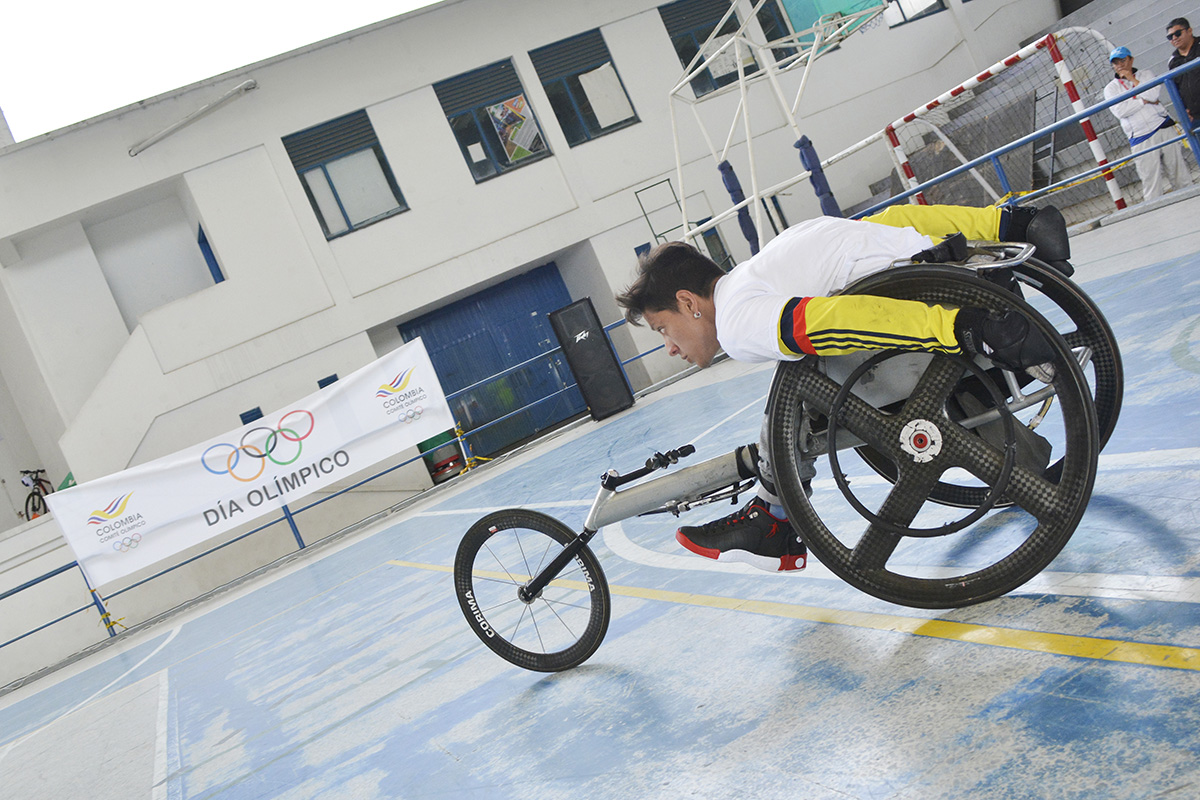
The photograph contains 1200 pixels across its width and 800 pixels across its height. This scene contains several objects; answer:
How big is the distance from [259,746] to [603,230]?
1622cm

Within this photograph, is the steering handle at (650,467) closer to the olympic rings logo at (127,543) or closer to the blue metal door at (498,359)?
the olympic rings logo at (127,543)

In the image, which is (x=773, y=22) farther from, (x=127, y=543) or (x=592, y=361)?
(x=127, y=543)

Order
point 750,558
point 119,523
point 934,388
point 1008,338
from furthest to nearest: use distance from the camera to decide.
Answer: point 119,523, point 750,558, point 934,388, point 1008,338

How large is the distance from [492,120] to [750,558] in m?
17.9

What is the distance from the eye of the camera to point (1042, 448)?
8.86 ft

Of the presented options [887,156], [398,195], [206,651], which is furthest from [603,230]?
[206,651]

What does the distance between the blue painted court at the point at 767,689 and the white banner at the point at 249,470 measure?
5.66 m

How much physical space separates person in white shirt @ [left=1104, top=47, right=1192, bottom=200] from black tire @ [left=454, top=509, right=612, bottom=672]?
349 inches

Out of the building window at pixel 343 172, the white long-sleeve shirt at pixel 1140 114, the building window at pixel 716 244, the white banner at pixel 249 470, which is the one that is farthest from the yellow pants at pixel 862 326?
the building window at pixel 716 244

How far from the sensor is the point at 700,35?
21.2 meters

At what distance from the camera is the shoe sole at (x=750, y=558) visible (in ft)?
10.5

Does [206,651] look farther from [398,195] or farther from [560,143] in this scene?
[560,143]

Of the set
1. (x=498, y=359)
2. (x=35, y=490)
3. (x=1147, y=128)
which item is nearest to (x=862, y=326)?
(x=1147, y=128)

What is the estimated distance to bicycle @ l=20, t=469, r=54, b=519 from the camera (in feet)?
65.9
